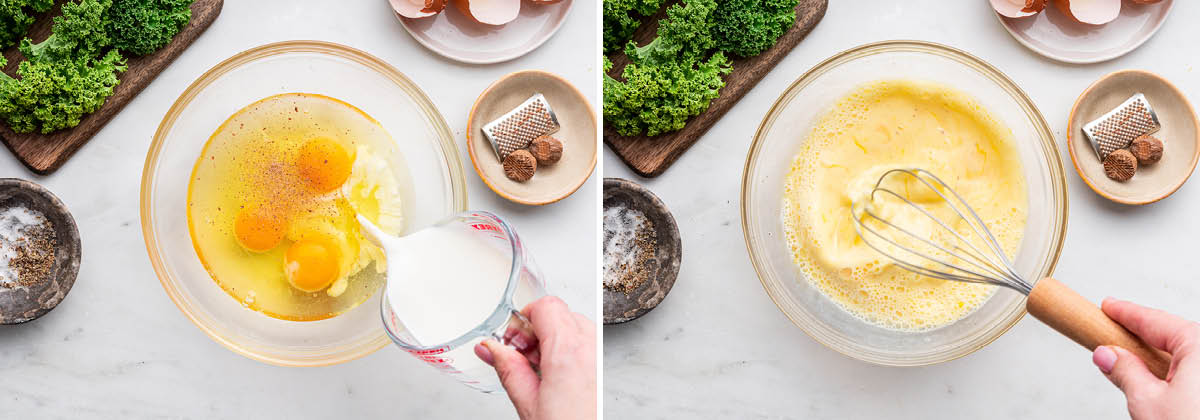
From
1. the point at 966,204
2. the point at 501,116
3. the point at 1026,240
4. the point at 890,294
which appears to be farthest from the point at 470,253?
the point at 1026,240

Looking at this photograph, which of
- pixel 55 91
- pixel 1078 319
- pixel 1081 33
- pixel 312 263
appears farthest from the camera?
pixel 1081 33

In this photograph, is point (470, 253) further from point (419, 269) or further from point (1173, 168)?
point (1173, 168)

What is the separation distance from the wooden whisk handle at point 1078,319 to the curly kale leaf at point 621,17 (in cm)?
82

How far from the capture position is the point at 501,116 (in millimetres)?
1472

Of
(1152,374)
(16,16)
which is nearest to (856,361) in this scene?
(1152,374)

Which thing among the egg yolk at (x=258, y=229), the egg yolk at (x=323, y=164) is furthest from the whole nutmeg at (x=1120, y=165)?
the egg yolk at (x=258, y=229)

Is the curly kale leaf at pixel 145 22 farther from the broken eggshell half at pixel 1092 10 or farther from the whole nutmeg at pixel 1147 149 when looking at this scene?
the whole nutmeg at pixel 1147 149

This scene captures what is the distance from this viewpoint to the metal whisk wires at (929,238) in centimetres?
142

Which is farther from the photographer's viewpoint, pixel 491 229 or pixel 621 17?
pixel 621 17

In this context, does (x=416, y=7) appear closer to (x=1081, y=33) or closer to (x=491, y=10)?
(x=491, y=10)

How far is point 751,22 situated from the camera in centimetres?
146

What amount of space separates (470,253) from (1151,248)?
1348 millimetres

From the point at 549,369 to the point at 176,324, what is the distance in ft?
2.81

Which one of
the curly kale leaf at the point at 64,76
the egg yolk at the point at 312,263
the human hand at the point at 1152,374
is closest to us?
the human hand at the point at 1152,374
